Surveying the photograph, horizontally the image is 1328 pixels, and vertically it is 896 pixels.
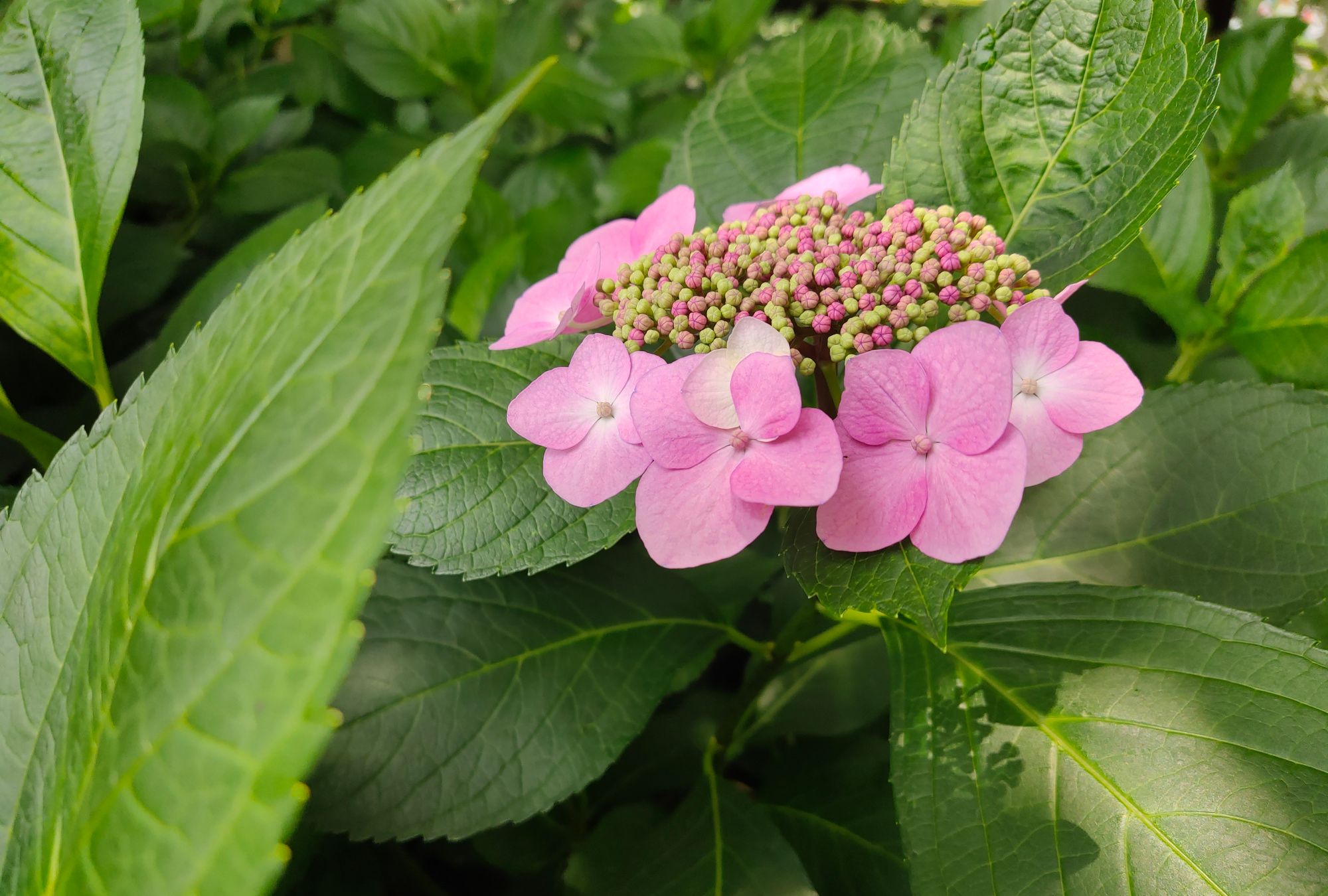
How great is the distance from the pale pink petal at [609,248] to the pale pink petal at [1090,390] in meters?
0.30

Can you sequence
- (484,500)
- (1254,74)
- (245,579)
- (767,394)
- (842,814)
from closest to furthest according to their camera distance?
(245,579) → (767,394) → (484,500) → (842,814) → (1254,74)

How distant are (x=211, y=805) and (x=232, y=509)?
80 millimetres

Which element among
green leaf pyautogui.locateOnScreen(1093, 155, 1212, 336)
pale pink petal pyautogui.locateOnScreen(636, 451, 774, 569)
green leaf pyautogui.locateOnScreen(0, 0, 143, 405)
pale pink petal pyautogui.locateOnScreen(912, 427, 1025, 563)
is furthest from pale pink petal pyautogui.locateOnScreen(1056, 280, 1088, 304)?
green leaf pyautogui.locateOnScreen(0, 0, 143, 405)

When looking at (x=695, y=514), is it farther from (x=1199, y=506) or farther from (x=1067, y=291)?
(x=1199, y=506)

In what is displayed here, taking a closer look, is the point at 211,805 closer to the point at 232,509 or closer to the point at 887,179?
the point at 232,509

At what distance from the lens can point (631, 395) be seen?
48cm

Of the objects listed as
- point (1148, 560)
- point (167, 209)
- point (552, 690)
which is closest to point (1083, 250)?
point (1148, 560)

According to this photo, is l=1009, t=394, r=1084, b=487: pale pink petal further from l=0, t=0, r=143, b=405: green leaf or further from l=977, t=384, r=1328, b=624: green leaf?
l=0, t=0, r=143, b=405: green leaf

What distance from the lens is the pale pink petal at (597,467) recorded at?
480 millimetres

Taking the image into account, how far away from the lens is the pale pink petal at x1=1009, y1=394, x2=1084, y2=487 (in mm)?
463

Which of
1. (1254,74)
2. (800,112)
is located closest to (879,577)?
(800,112)

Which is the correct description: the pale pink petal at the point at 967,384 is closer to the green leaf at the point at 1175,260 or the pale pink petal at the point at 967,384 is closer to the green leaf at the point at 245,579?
the green leaf at the point at 245,579

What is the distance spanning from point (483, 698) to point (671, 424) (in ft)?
1.00

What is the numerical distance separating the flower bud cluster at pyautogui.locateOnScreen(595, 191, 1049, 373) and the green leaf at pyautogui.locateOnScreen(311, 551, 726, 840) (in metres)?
0.27
